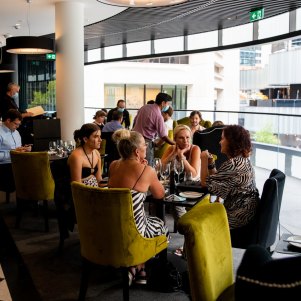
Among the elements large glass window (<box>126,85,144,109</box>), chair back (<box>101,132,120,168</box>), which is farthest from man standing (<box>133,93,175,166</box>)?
large glass window (<box>126,85,144,109</box>)

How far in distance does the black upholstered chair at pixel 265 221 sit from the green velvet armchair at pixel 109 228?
Answer: 0.77 metres

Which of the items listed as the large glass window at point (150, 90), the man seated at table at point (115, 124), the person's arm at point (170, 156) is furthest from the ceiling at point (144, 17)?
the large glass window at point (150, 90)

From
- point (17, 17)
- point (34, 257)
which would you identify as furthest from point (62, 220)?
point (17, 17)

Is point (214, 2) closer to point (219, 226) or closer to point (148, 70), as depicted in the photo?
point (219, 226)

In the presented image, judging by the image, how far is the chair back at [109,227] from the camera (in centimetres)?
286

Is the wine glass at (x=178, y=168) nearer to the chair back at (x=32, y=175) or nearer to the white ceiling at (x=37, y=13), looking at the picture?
the chair back at (x=32, y=175)

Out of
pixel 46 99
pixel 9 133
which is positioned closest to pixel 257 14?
pixel 9 133

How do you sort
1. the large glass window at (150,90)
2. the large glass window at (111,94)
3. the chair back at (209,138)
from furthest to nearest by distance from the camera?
the large glass window at (150,90), the large glass window at (111,94), the chair back at (209,138)

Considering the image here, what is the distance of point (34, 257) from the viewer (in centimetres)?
429

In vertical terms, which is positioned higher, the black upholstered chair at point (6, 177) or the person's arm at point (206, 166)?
the person's arm at point (206, 166)

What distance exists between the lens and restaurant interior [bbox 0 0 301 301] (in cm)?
206

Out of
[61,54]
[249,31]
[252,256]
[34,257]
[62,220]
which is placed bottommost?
[34,257]

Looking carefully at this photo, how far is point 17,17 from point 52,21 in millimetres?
827

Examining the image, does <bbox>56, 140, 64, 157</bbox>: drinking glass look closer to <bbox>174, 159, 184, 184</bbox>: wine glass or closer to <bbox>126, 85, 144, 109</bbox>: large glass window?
<bbox>174, 159, 184, 184</bbox>: wine glass
